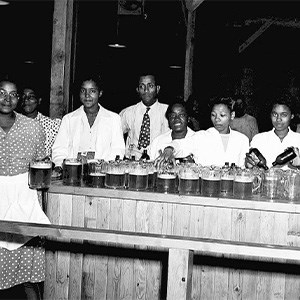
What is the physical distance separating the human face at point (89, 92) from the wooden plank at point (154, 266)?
1432mm

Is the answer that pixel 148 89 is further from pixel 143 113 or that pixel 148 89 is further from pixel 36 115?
pixel 36 115

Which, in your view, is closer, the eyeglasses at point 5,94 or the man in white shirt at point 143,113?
the eyeglasses at point 5,94

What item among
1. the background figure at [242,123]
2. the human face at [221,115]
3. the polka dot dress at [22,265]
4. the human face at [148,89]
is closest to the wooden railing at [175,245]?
the polka dot dress at [22,265]

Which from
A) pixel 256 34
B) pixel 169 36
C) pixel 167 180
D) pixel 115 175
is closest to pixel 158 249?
pixel 167 180

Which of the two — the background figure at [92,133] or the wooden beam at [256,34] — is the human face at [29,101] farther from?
the wooden beam at [256,34]

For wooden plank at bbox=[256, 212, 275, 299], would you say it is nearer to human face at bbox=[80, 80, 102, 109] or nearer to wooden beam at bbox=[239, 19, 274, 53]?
human face at bbox=[80, 80, 102, 109]

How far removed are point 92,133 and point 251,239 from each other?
6.46ft

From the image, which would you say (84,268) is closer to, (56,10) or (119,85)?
(56,10)

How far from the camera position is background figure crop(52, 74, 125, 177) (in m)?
4.92

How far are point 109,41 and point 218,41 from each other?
2757mm

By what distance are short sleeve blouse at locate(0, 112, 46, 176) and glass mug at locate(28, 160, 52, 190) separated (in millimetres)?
127

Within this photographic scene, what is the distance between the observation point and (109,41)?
13.3 metres

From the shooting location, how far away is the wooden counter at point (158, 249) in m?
3.64

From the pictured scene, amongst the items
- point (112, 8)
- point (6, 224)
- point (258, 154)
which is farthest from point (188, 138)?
point (112, 8)
